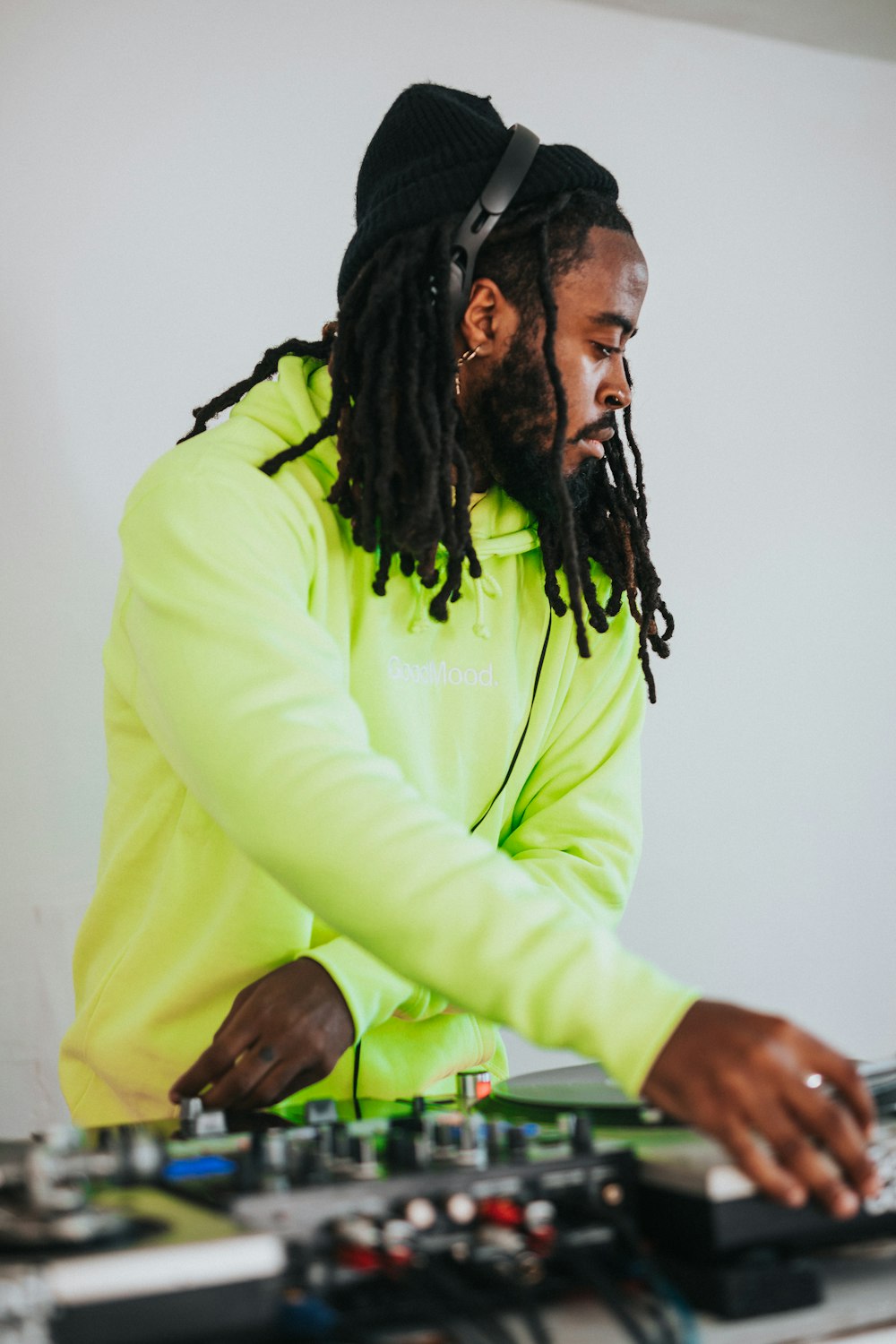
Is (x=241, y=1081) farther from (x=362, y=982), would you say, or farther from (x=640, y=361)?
(x=640, y=361)

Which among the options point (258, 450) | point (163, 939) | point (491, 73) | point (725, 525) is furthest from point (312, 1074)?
point (491, 73)

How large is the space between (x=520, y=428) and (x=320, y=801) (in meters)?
0.60

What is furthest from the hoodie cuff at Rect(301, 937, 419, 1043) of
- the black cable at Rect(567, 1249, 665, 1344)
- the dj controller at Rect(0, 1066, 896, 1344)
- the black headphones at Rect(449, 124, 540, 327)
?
the black headphones at Rect(449, 124, 540, 327)

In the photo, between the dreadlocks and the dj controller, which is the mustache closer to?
the dreadlocks

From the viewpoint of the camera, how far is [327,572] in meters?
1.21

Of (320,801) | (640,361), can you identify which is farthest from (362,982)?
(640,361)

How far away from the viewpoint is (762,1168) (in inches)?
26.0

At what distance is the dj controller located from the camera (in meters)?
0.55

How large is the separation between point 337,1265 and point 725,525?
1727 mm

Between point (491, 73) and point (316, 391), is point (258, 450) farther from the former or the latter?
point (491, 73)

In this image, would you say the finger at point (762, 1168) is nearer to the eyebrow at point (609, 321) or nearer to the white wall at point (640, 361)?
the eyebrow at point (609, 321)

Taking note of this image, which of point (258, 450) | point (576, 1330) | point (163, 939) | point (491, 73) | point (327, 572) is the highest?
point (491, 73)

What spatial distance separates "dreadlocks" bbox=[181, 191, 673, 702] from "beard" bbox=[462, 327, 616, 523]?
2 centimetres

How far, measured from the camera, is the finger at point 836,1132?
677 mm
